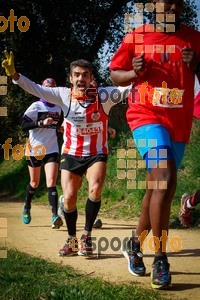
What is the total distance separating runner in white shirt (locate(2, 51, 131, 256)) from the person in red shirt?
4.37 feet

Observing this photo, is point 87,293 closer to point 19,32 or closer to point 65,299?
point 65,299

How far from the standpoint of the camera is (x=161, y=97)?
422cm

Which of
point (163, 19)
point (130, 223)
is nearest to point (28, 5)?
point (130, 223)

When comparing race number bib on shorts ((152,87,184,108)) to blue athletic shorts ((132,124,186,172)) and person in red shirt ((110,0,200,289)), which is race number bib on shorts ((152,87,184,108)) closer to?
person in red shirt ((110,0,200,289))

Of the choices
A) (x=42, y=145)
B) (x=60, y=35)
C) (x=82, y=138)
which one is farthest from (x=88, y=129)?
(x=60, y=35)

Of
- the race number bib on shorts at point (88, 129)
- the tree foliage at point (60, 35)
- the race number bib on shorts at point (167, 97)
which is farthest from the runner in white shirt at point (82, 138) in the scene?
the tree foliage at point (60, 35)

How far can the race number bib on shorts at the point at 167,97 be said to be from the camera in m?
4.22

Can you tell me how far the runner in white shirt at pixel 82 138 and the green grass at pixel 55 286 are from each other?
110cm

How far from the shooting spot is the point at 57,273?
4.38 meters

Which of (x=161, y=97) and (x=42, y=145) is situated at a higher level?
(x=161, y=97)

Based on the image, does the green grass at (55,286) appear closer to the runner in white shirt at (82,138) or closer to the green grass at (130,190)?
the runner in white shirt at (82,138)

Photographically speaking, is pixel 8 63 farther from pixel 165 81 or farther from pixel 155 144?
pixel 155 144

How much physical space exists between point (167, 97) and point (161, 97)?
4cm

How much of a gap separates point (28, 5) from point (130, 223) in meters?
13.4
